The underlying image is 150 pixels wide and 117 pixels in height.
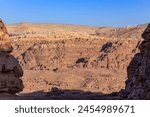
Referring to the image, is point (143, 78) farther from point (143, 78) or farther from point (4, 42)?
point (4, 42)

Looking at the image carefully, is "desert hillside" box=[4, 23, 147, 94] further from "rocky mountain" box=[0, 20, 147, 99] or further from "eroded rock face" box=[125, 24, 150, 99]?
"eroded rock face" box=[125, 24, 150, 99]

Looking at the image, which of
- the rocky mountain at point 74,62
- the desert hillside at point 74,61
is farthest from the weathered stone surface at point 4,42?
the desert hillside at point 74,61

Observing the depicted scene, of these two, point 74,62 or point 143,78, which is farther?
point 74,62

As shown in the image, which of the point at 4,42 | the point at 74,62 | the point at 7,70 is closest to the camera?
the point at 7,70

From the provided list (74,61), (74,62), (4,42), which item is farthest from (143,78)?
(74,61)

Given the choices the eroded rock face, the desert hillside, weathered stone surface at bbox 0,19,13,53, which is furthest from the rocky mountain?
weathered stone surface at bbox 0,19,13,53

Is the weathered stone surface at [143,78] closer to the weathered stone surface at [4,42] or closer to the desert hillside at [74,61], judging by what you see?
the weathered stone surface at [4,42]
